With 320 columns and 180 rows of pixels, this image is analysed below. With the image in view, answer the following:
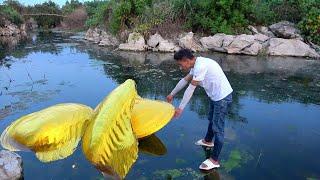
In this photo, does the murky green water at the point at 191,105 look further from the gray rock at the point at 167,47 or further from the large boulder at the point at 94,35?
the large boulder at the point at 94,35

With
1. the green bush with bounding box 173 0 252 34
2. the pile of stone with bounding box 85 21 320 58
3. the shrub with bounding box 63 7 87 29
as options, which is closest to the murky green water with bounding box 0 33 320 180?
the pile of stone with bounding box 85 21 320 58

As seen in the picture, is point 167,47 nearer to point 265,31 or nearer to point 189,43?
point 189,43

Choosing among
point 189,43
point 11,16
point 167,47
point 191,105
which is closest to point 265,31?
point 189,43

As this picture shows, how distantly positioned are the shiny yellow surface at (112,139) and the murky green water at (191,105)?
315 mm

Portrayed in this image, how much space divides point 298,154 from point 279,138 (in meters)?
0.64

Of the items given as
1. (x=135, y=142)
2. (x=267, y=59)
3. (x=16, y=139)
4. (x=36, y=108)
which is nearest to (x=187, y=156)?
(x=135, y=142)

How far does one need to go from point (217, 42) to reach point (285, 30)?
2.78 m

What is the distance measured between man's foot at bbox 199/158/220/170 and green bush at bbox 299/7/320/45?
1189 centimetres

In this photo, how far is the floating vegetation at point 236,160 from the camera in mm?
5172

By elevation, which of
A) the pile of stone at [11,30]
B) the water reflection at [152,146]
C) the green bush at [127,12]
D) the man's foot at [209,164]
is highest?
the green bush at [127,12]

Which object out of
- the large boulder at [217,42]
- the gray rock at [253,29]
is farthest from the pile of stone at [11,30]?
the gray rock at [253,29]

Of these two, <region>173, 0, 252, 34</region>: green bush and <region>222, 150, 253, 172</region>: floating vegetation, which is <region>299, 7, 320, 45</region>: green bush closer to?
<region>173, 0, 252, 34</region>: green bush

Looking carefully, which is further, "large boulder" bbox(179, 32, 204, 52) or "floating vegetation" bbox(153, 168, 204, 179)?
"large boulder" bbox(179, 32, 204, 52)

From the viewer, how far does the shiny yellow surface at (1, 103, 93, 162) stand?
16.8 feet
